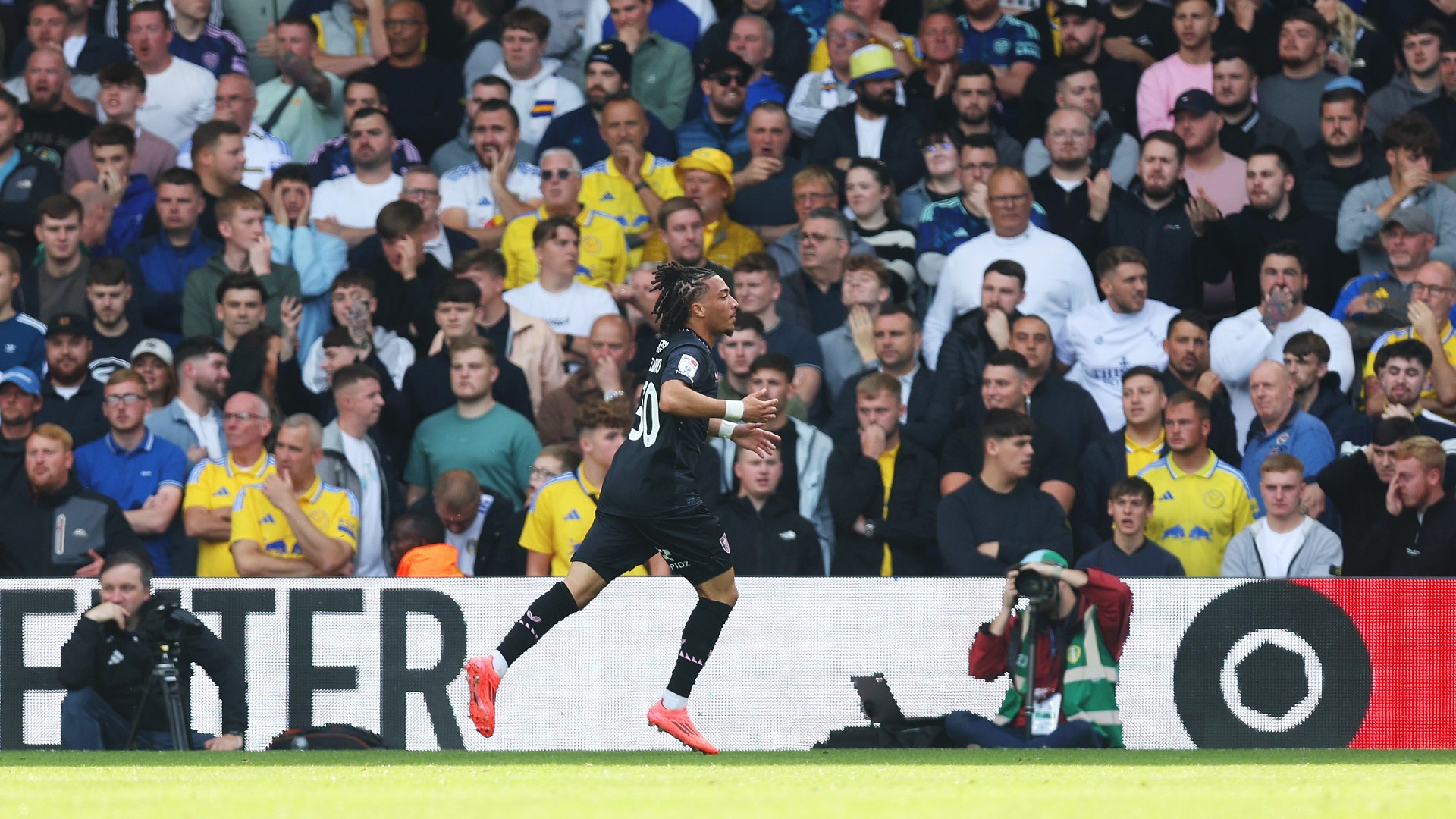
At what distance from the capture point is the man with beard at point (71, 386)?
12.4 metres

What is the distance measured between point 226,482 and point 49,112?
4.66 metres

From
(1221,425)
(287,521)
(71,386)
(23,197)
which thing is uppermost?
(23,197)

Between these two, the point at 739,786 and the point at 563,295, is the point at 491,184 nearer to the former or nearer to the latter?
the point at 563,295

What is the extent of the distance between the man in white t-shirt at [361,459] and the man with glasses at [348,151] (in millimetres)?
3068

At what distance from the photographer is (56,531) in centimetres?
1151

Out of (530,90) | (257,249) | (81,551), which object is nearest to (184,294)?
(257,249)

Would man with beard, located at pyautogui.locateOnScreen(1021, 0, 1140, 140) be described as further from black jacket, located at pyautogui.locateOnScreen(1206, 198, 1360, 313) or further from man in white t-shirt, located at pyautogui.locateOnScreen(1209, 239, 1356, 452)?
man in white t-shirt, located at pyautogui.locateOnScreen(1209, 239, 1356, 452)

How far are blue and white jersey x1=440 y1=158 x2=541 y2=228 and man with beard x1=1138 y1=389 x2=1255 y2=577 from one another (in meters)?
5.41

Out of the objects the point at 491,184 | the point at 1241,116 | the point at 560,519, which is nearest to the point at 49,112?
the point at 491,184

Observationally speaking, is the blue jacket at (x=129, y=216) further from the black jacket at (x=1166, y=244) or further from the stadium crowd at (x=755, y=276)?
the black jacket at (x=1166, y=244)

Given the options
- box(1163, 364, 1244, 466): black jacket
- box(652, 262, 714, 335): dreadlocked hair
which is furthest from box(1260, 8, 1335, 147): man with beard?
box(652, 262, 714, 335): dreadlocked hair

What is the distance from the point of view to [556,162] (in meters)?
14.0

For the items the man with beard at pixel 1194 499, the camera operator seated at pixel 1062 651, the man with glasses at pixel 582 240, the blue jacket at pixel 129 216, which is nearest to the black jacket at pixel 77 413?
the blue jacket at pixel 129 216

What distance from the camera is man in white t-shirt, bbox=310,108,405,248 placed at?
14.3m
